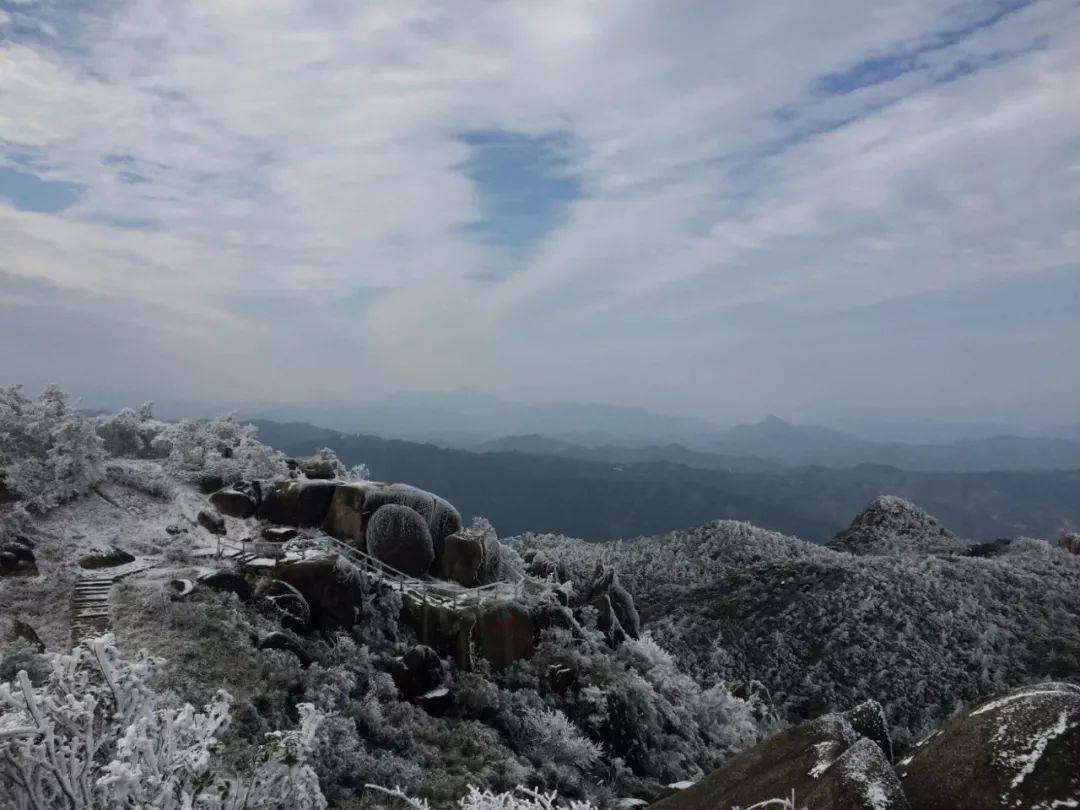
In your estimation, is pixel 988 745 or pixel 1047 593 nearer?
pixel 988 745

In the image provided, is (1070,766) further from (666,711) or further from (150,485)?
(150,485)

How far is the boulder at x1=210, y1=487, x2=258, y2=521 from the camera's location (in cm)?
2048

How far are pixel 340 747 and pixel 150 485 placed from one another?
12.5 metres

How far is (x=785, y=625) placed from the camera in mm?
37844

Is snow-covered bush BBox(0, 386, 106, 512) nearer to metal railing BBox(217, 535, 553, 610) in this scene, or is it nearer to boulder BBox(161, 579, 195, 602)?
metal railing BBox(217, 535, 553, 610)

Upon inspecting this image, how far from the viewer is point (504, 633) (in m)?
17.4

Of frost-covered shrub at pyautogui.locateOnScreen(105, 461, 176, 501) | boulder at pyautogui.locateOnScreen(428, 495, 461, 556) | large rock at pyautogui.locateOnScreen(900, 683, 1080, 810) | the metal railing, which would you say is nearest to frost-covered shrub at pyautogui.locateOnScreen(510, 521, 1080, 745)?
boulder at pyautogui.locateOnScreen(428, 495, 461, 556)

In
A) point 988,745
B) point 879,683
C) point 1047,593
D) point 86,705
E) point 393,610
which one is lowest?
point 879,683

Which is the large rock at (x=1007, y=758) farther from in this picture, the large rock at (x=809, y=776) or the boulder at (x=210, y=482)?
the boulder at (x=210, y=482)

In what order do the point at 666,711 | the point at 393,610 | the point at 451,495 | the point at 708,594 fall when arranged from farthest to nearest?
the point at 451,495 → the point at 708,594 → the point at 666,711 → the point at 393,610

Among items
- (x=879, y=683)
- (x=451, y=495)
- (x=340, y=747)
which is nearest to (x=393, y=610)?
(x=340, y=747)

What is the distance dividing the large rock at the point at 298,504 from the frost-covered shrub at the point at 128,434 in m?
8.57

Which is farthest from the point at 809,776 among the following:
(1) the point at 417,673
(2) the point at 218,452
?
(2) the point at 218,452

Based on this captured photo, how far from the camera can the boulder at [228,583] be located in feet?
49.6
